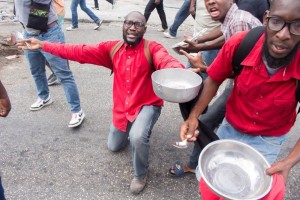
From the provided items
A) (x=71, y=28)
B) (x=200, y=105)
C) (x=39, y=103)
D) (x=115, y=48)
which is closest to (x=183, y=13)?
(x=71, y=28)

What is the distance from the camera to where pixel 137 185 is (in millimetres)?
2549

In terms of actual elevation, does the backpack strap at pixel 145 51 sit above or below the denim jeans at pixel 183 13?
above

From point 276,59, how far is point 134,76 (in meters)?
1.23

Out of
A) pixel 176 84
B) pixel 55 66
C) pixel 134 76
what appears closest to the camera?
pixel 176 84

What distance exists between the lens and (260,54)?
1.70m

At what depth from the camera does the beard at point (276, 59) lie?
1.59m

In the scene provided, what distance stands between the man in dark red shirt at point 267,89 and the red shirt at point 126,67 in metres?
0.73

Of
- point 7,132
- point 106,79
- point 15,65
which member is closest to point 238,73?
point 7,132

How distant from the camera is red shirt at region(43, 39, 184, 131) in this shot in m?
2.51

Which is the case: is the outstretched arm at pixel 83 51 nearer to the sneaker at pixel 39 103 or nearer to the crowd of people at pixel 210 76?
the crowd of people at pixel 210 76

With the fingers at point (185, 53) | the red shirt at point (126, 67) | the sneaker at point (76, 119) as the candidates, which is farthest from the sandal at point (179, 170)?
the sneaker at point (76, 119)

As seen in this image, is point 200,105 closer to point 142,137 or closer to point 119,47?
point 142,137

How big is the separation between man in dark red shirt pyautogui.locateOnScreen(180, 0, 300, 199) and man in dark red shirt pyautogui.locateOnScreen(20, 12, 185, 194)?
0.62m

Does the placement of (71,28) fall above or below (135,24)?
below
